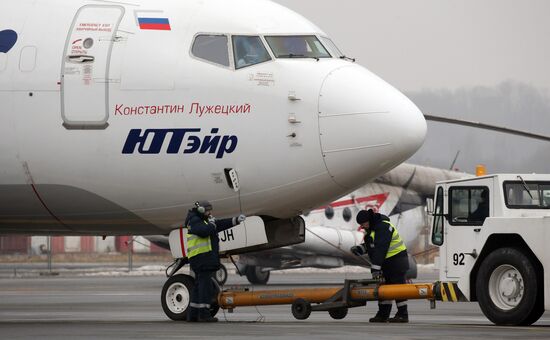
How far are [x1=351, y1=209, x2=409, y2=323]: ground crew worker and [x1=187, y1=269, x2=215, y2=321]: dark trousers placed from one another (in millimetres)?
2413

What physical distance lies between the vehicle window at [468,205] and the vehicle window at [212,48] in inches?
155

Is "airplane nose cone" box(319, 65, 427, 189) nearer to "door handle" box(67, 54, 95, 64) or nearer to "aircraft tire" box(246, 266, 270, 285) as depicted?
"door handle" box(67, 54, 95, 64)

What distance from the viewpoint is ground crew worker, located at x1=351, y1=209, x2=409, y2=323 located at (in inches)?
763

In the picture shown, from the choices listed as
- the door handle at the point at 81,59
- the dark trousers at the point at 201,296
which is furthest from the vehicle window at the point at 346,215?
the door handle at the point at 81,59

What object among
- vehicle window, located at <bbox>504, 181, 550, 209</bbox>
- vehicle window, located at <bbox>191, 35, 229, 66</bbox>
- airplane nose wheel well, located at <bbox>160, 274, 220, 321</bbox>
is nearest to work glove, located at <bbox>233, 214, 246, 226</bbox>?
airplane nose wheel well, located at <bbox>160, 274, 220, 321</bbox>

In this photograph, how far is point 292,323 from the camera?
748 inches

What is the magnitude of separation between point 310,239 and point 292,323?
18486 mm

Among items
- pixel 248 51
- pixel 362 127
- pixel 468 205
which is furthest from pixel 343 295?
pixel 248 51

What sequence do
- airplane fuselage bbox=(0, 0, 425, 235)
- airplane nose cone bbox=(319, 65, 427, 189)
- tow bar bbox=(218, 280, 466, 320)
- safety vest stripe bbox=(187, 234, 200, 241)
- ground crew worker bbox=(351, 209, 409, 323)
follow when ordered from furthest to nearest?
ground crew worker bbox=(351, 209, 409, 323) < safety vest stripe bbox=(187, 234, 200, 241) < tow bar bbox=(218, 280, 466, 320) < airplane fuselage bbox=(0, 0, 425, 235) < airplane nose cone bbox=(319, 65, 427, 189)

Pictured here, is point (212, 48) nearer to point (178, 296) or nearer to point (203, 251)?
point (203, 251)

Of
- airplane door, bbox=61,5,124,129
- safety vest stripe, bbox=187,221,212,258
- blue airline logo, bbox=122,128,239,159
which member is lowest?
safety vest stripe, bbox=187,221,212,258

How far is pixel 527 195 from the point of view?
19219 millimetres

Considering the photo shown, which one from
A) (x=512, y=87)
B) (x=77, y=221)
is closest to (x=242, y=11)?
(x=77, y=221)

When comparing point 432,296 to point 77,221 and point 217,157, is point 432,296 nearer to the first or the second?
point 217,157
